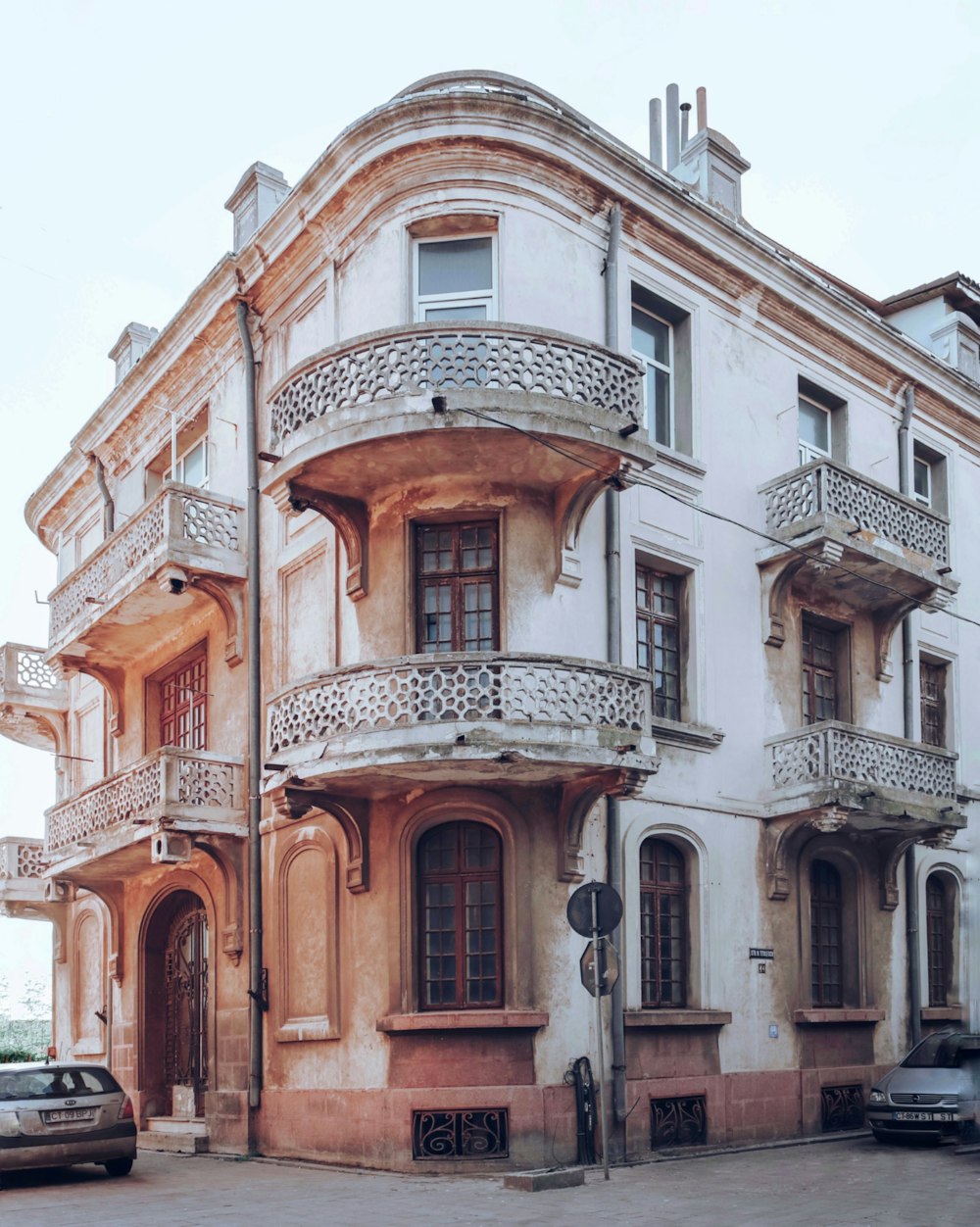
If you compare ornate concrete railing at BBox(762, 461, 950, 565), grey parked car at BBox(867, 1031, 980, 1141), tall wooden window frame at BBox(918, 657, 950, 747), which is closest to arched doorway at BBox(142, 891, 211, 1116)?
grey parked car at BBox(867, 1031, 980, 1141)

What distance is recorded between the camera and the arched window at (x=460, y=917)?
55.7 feet

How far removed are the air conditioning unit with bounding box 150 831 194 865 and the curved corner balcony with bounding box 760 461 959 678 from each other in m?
8.37

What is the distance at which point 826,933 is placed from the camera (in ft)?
70.3

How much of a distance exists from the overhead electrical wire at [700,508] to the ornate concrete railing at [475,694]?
2.34 m

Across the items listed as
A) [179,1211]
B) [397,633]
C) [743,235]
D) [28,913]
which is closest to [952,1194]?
[179,1211]

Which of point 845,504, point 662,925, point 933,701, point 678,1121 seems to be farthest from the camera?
point 933,701

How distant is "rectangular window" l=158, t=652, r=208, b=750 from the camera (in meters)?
22.5

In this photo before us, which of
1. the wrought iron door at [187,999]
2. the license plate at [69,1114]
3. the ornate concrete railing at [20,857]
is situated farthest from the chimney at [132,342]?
the license plate at [69,1114]

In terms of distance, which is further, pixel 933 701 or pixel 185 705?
pixel 933 701

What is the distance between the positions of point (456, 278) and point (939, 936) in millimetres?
12969

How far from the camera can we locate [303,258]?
20.4 metres

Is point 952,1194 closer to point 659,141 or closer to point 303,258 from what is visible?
point 303,258

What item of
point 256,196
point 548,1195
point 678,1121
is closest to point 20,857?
point 256,196

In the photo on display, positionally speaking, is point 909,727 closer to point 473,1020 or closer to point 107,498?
point 473,1020
